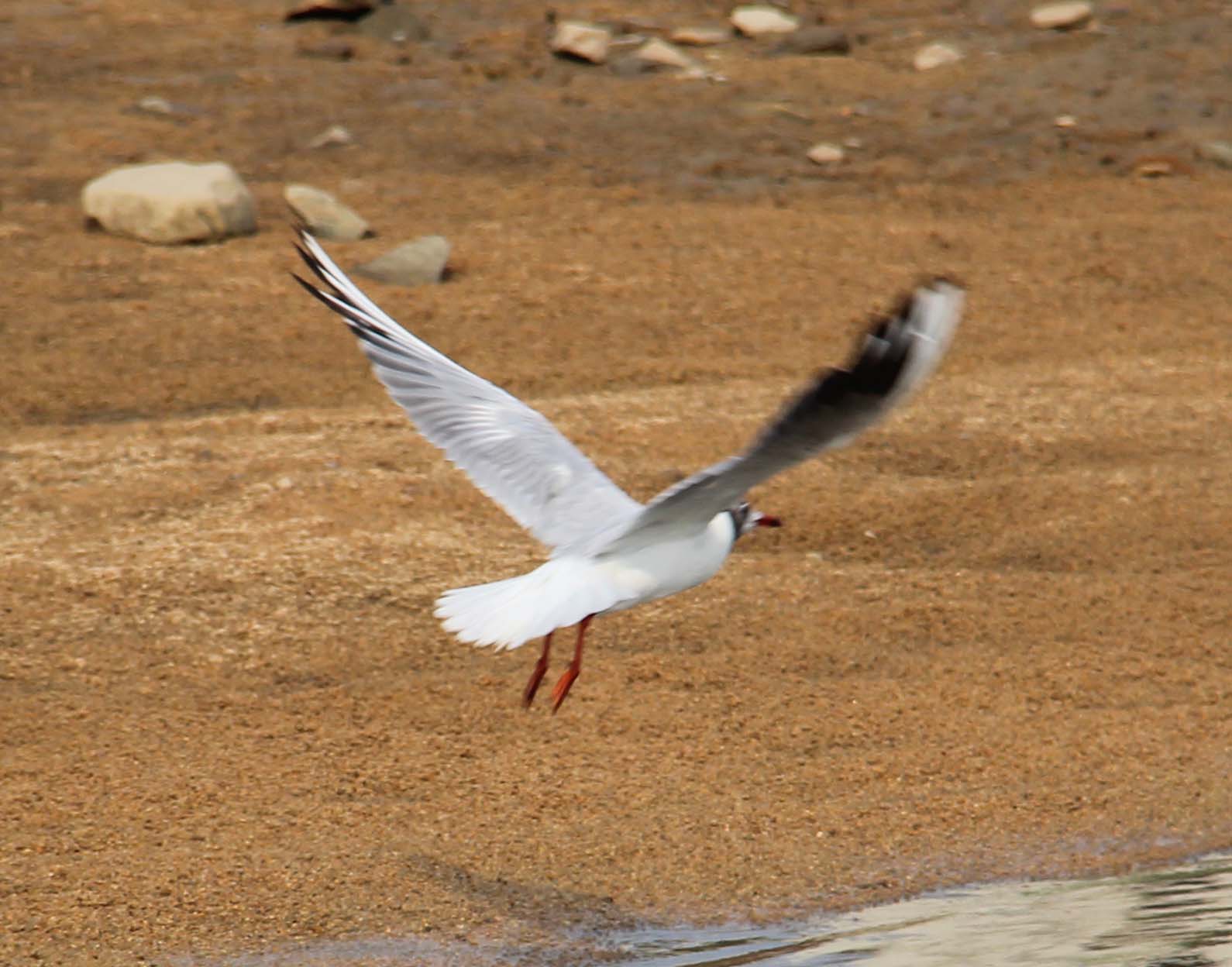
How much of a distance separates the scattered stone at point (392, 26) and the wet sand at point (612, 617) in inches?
115

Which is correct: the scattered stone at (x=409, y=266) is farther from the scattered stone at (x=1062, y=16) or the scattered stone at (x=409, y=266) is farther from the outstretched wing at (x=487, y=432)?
the scattered stone at (x=1062, y=16)

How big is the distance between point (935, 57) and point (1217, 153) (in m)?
2.73

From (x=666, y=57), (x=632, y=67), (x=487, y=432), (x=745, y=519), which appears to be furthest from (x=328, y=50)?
(x=745, y=519)

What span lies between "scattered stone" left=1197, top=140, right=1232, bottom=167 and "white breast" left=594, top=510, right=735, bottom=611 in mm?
9164

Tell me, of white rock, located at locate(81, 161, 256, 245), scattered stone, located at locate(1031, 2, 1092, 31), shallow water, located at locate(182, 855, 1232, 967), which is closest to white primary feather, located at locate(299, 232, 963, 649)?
shallow water, located at locate(182, 855, 1232, 967)

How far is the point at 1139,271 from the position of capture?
35.7 feet

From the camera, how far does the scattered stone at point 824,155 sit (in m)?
12.8

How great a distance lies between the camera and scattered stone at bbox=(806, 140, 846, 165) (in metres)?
12.8

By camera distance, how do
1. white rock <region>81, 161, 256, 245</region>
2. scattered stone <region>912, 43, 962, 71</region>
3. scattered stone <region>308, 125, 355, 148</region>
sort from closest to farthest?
white rock <region>81, 161, 256, 245</region> < scattered stone <region>308, 125, 355, 148</region> < scattered stone <region>912, 43, 962, 71</region>

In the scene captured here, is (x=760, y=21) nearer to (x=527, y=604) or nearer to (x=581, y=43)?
(x=581, y=43)

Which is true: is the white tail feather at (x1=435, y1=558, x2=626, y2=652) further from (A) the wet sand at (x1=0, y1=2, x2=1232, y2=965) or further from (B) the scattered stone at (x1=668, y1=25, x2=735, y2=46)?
(B) the scattered stone at (x1=668, y1=25, x2=735, y2=46)

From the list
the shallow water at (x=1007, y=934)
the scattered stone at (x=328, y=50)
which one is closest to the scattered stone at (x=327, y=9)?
the scattered stone at (x=328, y=50)

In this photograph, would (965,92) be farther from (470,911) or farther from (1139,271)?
(470,911)

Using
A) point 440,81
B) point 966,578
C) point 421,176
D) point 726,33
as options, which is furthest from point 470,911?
point 726,33
